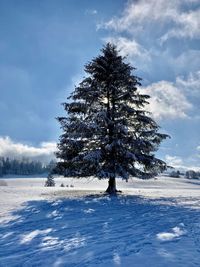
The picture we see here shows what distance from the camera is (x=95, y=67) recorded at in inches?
920

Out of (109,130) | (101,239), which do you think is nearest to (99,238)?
(101,239)

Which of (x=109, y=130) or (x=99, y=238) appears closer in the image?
(x=99, y=238)

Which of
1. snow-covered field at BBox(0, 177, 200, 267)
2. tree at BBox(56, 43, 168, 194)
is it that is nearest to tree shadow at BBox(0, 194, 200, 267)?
snow-covered field at BBox(0, 177, 200, 267)

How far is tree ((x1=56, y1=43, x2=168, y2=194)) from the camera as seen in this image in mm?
20641

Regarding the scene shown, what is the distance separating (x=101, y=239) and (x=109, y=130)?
14488mm

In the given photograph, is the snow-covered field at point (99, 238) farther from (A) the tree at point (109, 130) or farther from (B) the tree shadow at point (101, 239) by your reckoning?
(A) the tree at point (109, 130)

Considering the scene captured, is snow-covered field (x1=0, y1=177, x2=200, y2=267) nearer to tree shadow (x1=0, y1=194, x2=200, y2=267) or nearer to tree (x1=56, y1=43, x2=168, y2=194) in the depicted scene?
tree shadow (x1=0, y1=194, x2=200, y2=267)

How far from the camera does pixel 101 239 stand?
783cm

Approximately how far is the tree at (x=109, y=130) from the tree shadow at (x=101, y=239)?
8.68 meters

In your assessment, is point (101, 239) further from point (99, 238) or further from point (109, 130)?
point (109, 130)

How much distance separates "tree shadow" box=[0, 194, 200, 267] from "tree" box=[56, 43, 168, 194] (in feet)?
28.5

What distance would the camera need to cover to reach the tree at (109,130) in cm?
2064

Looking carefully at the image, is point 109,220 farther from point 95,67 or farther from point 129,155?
point 95,67

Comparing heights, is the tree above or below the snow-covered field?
above
